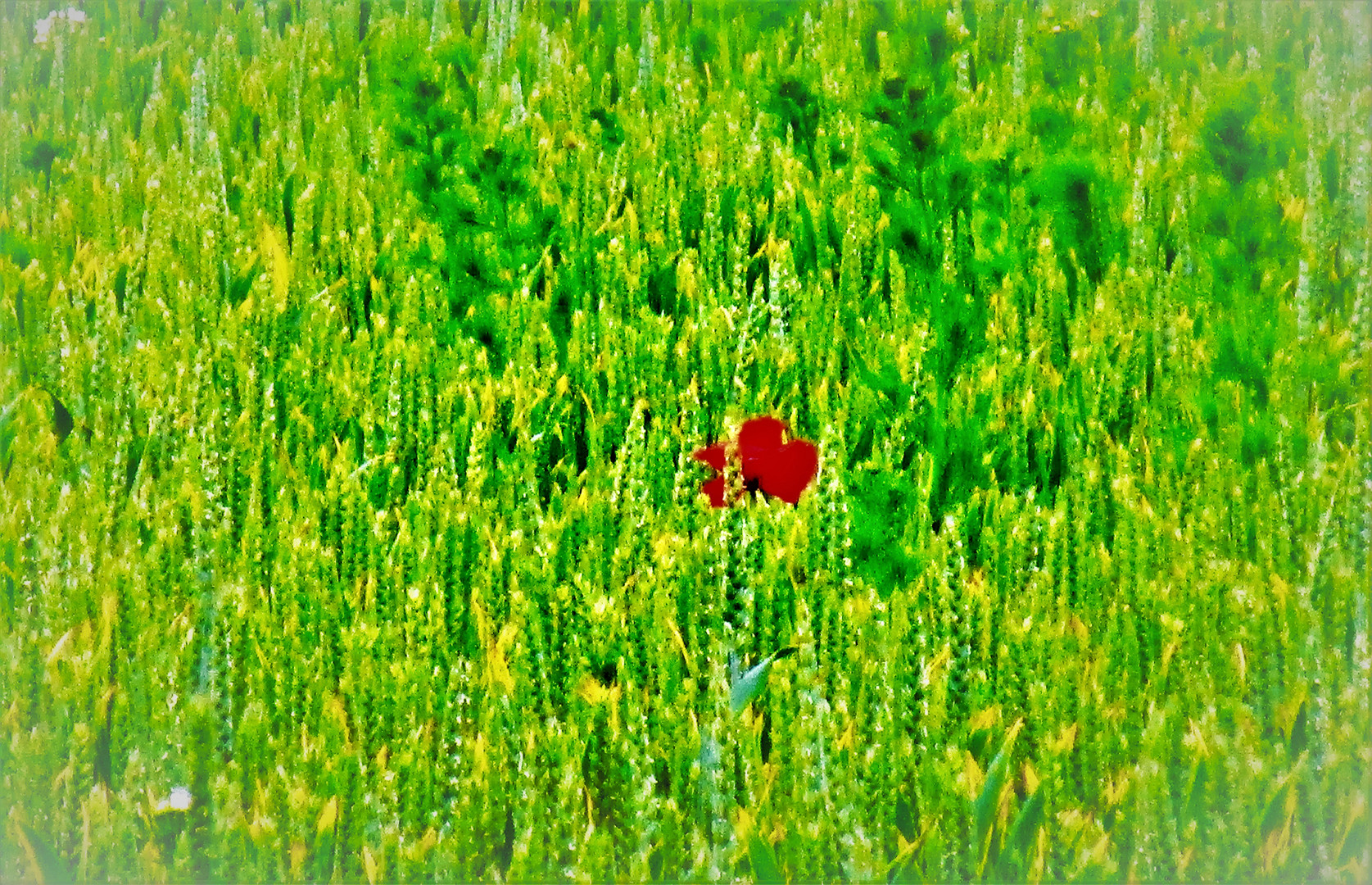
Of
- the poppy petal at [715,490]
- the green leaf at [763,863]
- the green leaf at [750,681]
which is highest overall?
the poppy petal at [715,490]

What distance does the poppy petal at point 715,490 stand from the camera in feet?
5.08

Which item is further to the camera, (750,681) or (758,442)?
(758,442)

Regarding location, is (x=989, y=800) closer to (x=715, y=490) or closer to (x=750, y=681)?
(x=750, y=681)

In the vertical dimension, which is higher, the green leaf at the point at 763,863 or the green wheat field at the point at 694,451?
the green wheat field at the point at 694,451

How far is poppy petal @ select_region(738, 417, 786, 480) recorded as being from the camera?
1551 millimetres

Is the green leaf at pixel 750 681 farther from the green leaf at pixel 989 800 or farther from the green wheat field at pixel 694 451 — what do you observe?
the green leaf at pixel 989 800

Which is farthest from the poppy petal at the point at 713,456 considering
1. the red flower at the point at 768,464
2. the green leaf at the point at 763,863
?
the green leaf at the point at 763,863

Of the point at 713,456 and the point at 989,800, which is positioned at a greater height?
the point at 713,456

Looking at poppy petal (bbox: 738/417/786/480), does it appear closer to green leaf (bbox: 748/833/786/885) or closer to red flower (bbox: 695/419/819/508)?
red flower (bbox: 695/419/819/508)

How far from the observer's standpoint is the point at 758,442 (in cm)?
157

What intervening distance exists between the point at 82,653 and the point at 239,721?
0.26 m

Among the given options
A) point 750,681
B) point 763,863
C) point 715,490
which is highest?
point 715,490

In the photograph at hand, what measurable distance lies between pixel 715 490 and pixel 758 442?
0.29 ft

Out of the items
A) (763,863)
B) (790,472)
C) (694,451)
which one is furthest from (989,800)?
(694,451)
